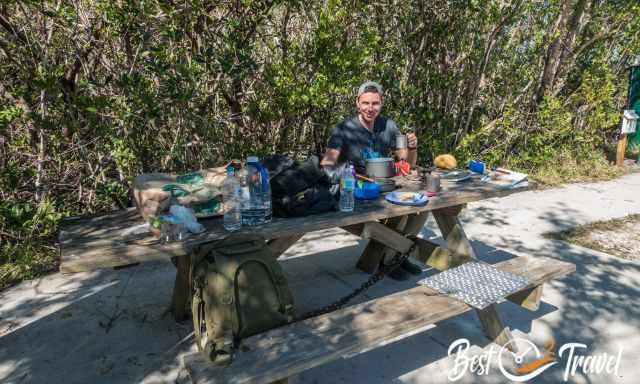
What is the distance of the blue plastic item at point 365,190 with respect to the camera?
295 cm

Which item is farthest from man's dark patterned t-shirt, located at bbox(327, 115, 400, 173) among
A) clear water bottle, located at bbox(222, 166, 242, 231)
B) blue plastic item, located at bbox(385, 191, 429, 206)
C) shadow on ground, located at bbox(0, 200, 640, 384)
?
clear water bottle, located at bbox(222, 166, 242, 231)

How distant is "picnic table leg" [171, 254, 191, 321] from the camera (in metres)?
2.82

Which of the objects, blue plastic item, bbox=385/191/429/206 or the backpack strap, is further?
blue plastic item, bbox=385/191/429/206

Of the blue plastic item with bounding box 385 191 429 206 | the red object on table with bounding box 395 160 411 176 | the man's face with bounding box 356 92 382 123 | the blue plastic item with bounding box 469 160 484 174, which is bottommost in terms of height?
the blue plastic item with bounding box 385 191 429 206

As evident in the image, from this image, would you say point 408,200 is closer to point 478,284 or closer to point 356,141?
point 478,284

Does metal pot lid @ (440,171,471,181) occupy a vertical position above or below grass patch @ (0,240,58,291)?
above

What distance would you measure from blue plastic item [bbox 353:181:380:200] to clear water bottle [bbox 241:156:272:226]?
66 centimetres

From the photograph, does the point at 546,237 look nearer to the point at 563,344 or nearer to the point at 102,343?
the point at 563,344

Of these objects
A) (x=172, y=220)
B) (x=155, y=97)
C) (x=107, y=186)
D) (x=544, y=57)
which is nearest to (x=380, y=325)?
(x=172, y=220)

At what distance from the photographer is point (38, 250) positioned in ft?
13.9

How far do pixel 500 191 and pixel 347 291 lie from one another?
143 cm

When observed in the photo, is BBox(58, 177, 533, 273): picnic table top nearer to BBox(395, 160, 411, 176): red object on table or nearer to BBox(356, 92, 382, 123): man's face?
BBox(395, 160, 411, 176): red object on table

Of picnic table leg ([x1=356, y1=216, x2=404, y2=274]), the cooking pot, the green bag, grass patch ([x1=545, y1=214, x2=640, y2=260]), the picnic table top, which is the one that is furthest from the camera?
grass patch ([x1=545, y1=214, x2=640, y2=260])

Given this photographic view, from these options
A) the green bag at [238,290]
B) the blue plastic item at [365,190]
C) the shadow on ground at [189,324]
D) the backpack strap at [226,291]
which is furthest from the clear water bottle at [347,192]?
the shadow on ground at [189,324]
